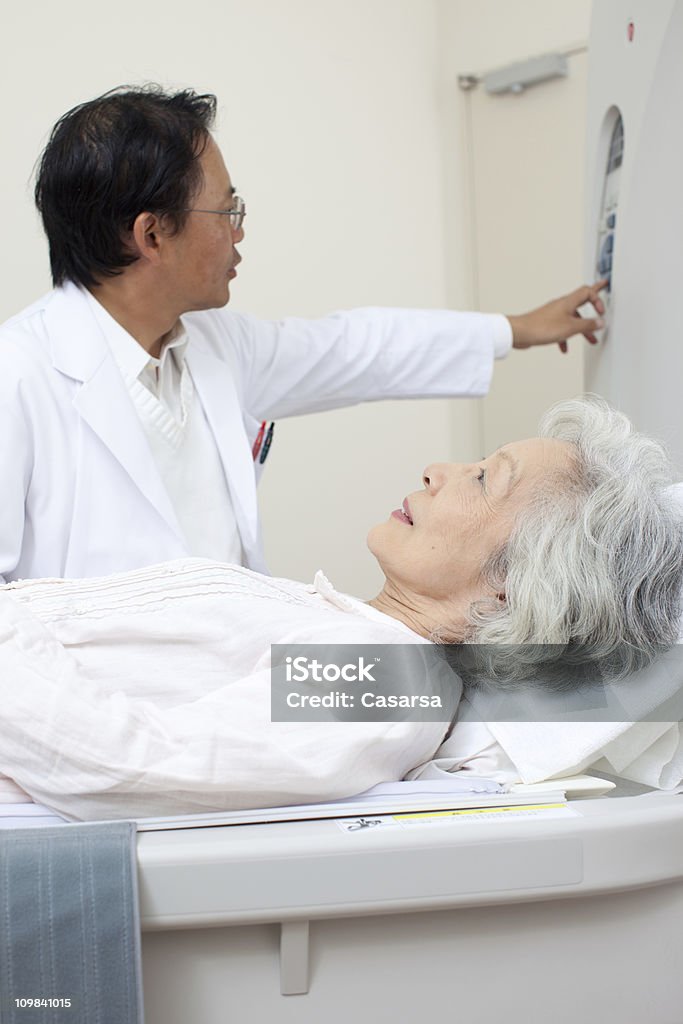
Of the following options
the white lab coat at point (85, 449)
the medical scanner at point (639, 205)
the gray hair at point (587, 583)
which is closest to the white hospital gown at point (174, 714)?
the gray hair at point (587, 583)

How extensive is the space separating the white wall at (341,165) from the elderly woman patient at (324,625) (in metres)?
1.83

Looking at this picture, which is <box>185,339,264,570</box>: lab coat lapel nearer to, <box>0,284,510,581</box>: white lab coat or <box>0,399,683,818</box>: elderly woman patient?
<box>0,284,510,581</box>: white lab coat

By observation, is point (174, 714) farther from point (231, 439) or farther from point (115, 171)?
point (115, 171)

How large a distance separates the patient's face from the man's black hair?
73cm

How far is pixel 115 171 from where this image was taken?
171 centimetres

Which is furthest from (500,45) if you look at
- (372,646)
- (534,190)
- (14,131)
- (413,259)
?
(372,646)

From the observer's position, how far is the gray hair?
118 centimetres

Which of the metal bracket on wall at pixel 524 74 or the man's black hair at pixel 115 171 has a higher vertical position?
the metal bracket on wall at pixel 524 74

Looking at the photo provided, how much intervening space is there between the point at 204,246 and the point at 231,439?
314 mm

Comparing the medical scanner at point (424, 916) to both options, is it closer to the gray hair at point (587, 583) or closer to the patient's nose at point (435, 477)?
the gray hair at point (587, 583)

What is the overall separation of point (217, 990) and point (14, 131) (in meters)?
2.30

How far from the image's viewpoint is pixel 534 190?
3143 mm

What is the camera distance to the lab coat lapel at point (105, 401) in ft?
5.48

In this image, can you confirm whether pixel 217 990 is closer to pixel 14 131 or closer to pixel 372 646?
pixel 372 646
